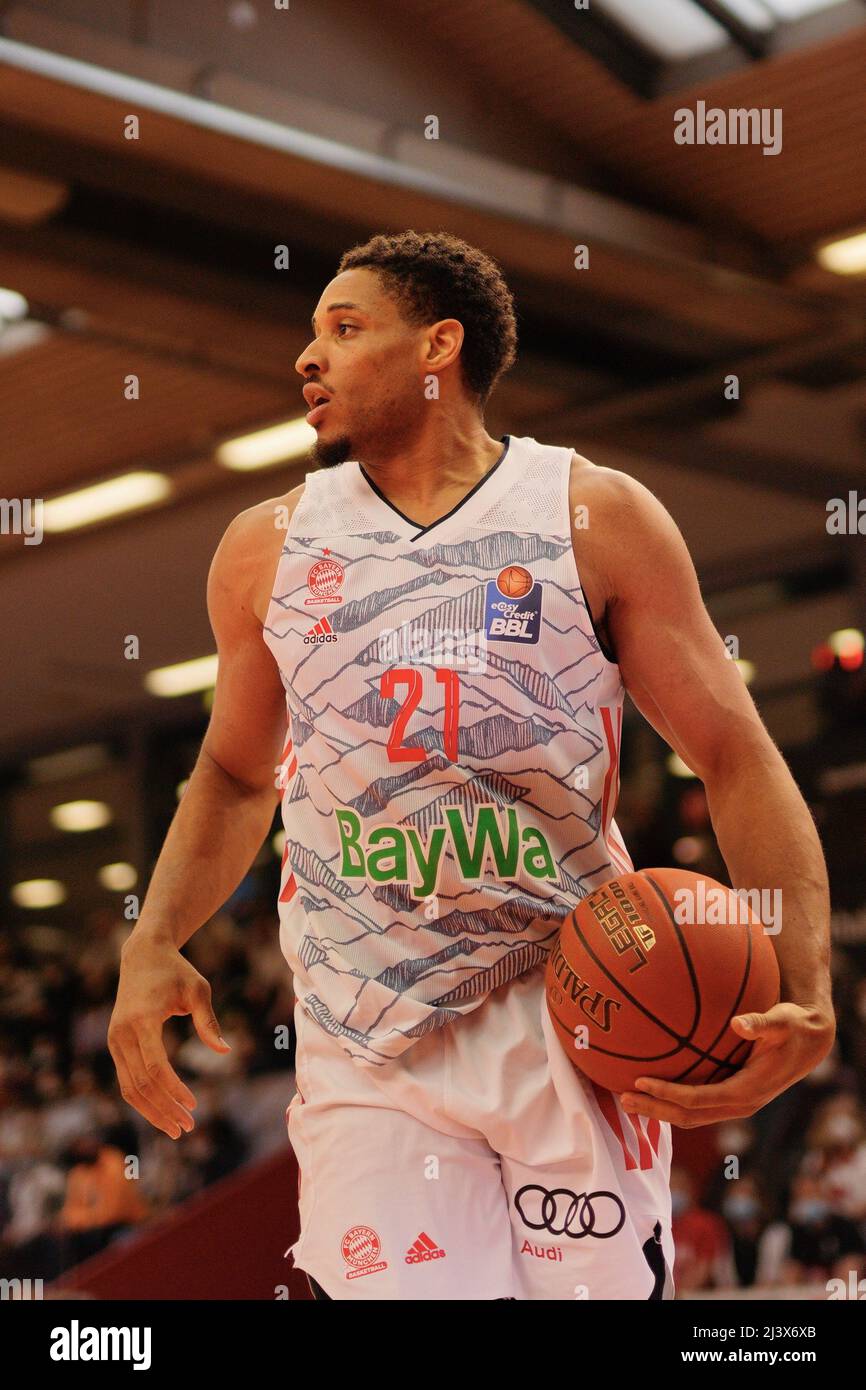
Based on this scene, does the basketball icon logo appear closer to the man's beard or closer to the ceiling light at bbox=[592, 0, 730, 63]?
the man's beard

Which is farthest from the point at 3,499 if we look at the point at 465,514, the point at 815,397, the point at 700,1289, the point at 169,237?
the point at 465,514

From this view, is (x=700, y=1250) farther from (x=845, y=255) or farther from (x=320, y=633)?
(x=320, y=633)

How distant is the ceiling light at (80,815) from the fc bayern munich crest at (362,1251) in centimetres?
1629

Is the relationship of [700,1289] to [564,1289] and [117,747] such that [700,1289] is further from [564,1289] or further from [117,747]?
[117,747]

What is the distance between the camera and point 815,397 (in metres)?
10.9

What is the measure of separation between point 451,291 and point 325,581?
0.71 meters

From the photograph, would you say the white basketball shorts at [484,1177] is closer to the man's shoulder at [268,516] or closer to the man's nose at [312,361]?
the man's shoulder at [268,516]

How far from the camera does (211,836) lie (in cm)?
318

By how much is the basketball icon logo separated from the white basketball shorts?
65cm

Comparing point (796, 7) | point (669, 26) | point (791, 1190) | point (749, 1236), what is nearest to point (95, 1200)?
point (749, 1236)

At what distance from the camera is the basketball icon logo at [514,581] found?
281cm

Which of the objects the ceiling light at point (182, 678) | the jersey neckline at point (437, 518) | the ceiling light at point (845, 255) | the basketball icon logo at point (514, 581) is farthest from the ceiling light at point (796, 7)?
the ceiling light at point (182, 678)
